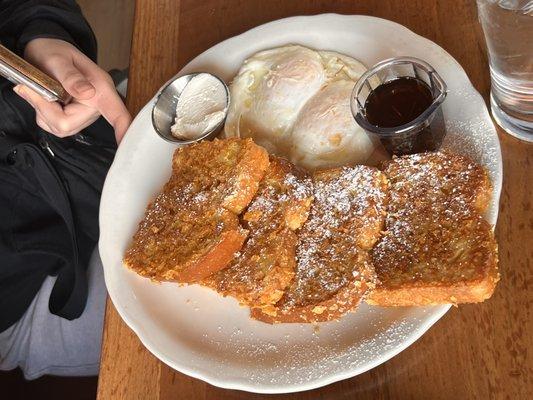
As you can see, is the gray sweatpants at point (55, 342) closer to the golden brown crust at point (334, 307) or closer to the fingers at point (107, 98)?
the fingers at point (107, 98)

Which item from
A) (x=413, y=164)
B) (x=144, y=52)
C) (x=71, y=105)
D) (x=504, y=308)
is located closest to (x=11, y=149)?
(x=71, y=105)

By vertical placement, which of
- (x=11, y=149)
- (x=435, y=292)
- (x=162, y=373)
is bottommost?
(x=162, y=373)

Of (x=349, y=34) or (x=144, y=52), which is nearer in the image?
(x=349, y=34)

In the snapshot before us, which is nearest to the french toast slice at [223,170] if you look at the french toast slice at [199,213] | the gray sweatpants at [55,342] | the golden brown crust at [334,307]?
the french toast slice at [199,213]

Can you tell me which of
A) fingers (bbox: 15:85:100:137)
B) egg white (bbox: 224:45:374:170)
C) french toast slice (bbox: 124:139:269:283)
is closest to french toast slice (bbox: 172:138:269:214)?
french toast slice (bbox: 124:139:269:283)

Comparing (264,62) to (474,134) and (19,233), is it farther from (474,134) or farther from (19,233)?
(19,233)

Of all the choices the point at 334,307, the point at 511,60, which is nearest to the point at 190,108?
the point at 334,307
